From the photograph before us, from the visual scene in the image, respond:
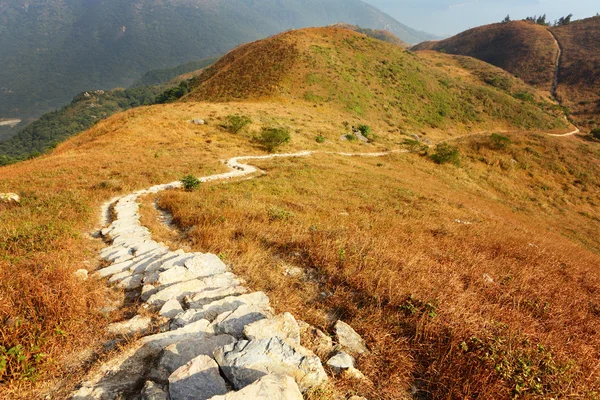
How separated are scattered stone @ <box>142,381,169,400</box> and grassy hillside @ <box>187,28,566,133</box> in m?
55.4

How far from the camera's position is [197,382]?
3062mm

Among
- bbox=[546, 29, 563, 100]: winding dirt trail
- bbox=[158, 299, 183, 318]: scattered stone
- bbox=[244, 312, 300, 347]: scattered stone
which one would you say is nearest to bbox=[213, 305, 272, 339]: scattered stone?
bbox=[244, 312, 300, 347]: scattered stone

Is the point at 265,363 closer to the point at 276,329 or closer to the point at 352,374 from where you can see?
the point at 276,329

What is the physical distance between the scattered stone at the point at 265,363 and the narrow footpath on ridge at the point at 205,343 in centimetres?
1

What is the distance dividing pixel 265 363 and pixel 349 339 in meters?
1.62

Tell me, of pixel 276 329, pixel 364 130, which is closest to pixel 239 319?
pixel 276 329

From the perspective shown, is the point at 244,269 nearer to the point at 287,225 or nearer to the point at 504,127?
the point at 287,225

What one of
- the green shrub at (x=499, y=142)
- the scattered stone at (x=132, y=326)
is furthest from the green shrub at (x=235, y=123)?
the green shrub at (x=499, y=142)

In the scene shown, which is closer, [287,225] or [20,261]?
[20,261]

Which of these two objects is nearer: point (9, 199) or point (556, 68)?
point (9, 199)

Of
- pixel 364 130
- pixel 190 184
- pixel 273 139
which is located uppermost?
pixel 364 130

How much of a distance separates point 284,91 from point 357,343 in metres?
57.1

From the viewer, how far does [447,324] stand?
14.4 ft

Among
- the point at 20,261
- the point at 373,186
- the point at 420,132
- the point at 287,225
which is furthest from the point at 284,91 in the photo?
the point at 20,261
